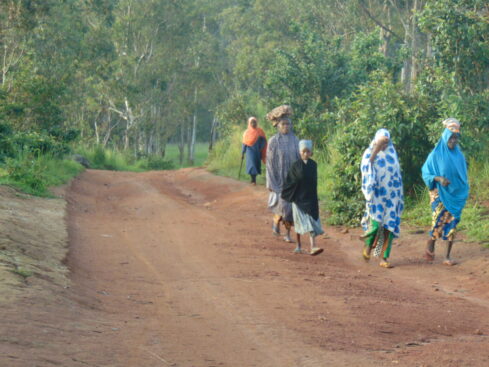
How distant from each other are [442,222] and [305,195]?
1817mm

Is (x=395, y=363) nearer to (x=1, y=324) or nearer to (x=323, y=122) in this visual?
(x=1, y=324)

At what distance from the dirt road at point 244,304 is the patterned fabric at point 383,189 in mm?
651

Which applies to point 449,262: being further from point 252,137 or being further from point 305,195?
point 252,137

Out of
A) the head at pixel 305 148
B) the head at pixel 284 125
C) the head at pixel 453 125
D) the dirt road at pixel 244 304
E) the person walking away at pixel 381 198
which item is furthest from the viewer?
the head at pixel 284 125

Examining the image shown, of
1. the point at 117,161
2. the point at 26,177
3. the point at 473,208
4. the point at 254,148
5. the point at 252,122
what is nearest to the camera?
the point at 473,208

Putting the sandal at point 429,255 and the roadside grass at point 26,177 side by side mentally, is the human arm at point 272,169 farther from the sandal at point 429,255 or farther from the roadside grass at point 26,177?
the roadside grass at point 26,177

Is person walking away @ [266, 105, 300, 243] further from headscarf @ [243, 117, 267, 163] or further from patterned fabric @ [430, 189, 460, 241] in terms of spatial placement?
headscarf @ [243, 117, 267, 163]

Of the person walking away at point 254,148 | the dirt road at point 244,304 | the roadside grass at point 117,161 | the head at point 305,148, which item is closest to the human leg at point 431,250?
the dirt road at point 244,304

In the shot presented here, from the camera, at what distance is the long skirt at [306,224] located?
10367 millimetres

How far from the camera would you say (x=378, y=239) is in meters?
9.99

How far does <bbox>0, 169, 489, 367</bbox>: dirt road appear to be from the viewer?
5.29 meters

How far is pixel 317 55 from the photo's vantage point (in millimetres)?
22719

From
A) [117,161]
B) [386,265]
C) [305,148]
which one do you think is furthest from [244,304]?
[117,161]

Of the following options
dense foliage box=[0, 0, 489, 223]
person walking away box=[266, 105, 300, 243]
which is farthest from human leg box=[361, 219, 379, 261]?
dense foliage box=[0, 0, 489, 223]
